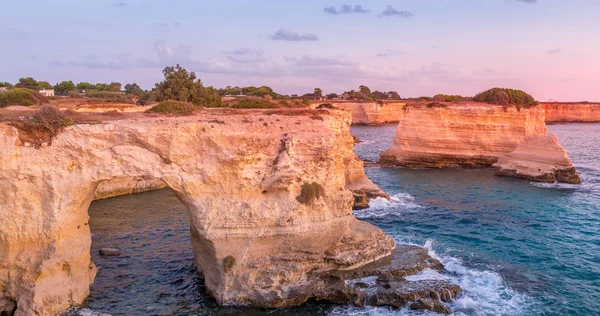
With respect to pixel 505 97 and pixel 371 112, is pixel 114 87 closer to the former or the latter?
pixel 371 112

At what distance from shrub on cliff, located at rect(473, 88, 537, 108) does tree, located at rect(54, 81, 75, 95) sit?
5890 centimetres

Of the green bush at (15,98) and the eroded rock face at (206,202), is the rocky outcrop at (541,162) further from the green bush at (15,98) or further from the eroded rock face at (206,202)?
the green bush at (15,98)

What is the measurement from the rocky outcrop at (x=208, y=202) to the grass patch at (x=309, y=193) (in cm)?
4

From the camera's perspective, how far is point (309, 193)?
62.2 ft

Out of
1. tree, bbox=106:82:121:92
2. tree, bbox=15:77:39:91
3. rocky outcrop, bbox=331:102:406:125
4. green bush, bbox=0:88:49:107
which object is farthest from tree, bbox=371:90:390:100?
green bush, bbox=0:88:49:107

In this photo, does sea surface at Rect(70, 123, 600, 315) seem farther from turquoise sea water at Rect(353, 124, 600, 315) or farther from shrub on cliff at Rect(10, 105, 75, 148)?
shrub on cliff at Rect(10, 105, 75, 148)

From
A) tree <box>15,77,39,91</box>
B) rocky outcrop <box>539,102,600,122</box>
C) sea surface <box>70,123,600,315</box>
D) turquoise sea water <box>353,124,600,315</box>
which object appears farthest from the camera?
rocky outcrop <box>539,102,600,122</box>

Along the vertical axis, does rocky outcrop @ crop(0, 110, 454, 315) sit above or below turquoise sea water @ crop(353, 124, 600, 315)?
above

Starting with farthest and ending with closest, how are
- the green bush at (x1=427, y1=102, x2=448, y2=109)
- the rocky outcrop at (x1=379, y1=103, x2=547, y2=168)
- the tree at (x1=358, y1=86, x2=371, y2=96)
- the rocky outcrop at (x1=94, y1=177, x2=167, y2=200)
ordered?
the tree at (x1=358, y1=86, x2=371, y2=96), the green bush at (x1=427, y1=102, x2=448, y2=109), the rocky outcrop at (x1=379, y1=103, x2=547, y2=168), the rocky outcrop at (x1=94, y1=177, x2=167, y2=200)

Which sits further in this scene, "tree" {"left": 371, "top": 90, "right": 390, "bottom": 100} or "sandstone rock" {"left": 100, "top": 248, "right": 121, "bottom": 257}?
"tree" {"left": 371, "top": 90, "right": 390, "bottom": 100}

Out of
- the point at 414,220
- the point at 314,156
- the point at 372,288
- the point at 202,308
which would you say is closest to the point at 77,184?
the point at 202,308

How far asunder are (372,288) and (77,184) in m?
12.0

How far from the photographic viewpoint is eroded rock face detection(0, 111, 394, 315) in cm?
1645

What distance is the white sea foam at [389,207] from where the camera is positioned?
102 feet
